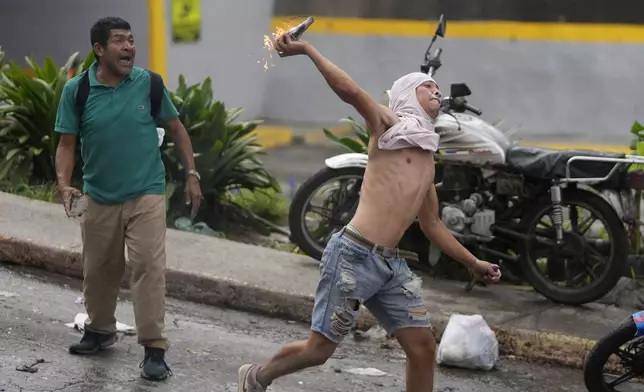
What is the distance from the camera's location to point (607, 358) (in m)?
5.54

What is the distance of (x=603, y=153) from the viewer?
7012mm

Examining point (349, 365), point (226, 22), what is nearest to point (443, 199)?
point (349, 365)

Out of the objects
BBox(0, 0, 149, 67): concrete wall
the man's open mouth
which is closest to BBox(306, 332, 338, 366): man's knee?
the man's open mouth

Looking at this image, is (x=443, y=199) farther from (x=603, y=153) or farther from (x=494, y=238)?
(x=603, y=153)

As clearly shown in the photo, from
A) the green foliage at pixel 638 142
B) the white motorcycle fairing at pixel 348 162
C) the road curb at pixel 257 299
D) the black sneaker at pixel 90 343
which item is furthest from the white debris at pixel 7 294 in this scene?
the green foliage at pixel 638 142

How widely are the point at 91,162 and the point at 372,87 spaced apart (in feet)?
37.9

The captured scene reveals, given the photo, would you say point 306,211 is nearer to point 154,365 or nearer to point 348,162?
point 348,162

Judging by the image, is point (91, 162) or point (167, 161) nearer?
point (91, 162)

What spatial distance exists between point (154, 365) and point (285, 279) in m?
2.00

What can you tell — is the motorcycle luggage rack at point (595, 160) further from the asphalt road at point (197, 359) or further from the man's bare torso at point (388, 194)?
the man's bare torso at point (388, 194)

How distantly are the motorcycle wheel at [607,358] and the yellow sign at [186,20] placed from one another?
29.6ft

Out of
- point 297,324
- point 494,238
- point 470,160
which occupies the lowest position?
point 297,324

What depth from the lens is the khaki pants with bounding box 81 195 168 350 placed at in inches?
216

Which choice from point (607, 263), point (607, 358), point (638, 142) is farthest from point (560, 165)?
point (607, 358)
